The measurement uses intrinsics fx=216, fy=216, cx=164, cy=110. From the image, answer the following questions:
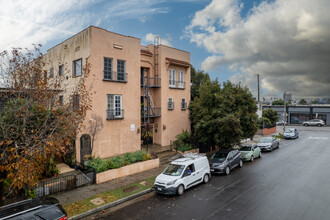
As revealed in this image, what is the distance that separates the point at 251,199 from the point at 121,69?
1425 cm

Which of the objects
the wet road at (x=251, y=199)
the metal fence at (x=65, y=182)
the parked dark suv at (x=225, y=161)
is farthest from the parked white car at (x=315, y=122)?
the metal fence at (x=65, y=182)

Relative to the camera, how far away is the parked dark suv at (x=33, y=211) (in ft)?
24.1

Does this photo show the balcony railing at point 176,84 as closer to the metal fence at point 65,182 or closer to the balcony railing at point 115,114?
the balcony railing at point 115,114

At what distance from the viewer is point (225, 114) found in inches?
730

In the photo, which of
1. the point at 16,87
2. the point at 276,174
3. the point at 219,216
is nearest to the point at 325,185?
the point at 276,174

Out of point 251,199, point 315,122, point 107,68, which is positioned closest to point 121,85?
point 107,68

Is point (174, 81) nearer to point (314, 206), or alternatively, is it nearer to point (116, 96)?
point (116, 96)

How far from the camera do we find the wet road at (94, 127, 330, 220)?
988 centimetres

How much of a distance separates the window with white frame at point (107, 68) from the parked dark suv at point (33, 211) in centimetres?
1176

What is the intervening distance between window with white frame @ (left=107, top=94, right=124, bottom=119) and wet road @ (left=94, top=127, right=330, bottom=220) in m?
8.59

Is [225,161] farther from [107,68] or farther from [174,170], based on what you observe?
[107,68]

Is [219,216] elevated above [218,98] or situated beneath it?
situated beneath

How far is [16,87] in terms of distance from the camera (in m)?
8.99

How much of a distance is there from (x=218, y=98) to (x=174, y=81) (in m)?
7.28
